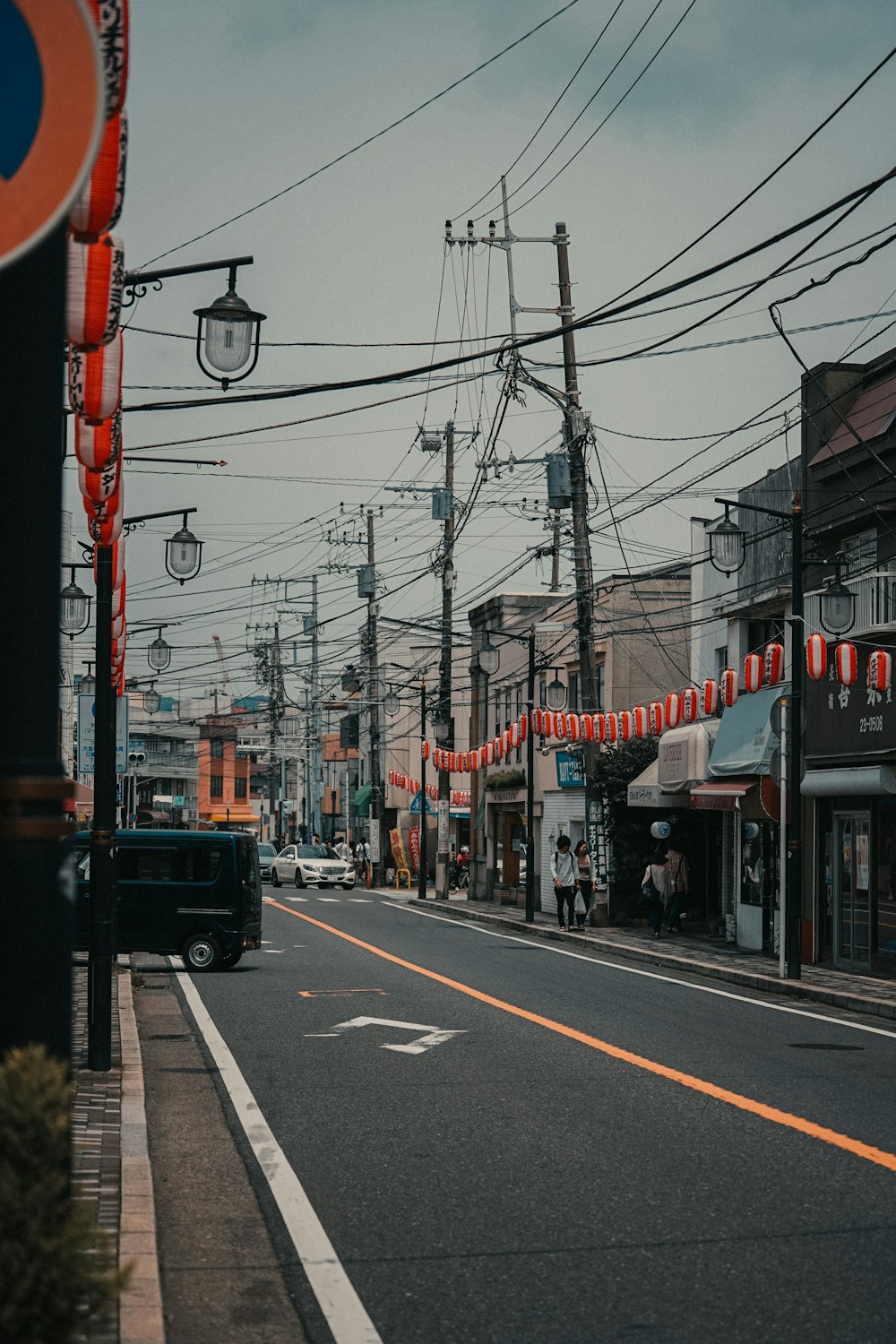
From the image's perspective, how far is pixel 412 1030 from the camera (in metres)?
15.9

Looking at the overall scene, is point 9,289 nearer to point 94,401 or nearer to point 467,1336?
point 467,1336

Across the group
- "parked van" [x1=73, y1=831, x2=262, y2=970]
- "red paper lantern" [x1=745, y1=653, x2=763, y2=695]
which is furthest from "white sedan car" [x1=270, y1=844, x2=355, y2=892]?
"parked van" [x1=73, y1=831, x2=262, y2=970]

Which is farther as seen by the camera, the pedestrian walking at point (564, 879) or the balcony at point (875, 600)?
the pedestrian walking at point (564, 879)

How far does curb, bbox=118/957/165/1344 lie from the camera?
5898 millimetres

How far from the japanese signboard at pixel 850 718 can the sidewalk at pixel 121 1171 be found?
1414 centimetres

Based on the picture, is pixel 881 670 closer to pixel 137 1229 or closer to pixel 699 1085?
pixel 699 1085

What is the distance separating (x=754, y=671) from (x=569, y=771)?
18.2 meters

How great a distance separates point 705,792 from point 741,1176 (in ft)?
71.5

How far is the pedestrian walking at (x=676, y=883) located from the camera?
3269 cm

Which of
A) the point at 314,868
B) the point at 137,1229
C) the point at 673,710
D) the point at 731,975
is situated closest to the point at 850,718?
the point at 673,710

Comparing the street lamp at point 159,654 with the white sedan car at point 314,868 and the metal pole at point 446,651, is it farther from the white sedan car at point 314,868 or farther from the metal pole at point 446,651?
the white sedan car at point 314,868

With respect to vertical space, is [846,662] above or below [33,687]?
above

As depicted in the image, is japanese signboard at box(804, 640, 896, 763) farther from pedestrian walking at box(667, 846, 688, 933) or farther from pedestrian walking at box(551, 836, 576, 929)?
pedestrian walking at box(551, 836, 576, 929)

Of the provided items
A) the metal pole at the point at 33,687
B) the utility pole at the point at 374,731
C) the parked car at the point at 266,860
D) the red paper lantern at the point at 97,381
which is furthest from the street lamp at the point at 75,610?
the parked car at the point at 266,860
